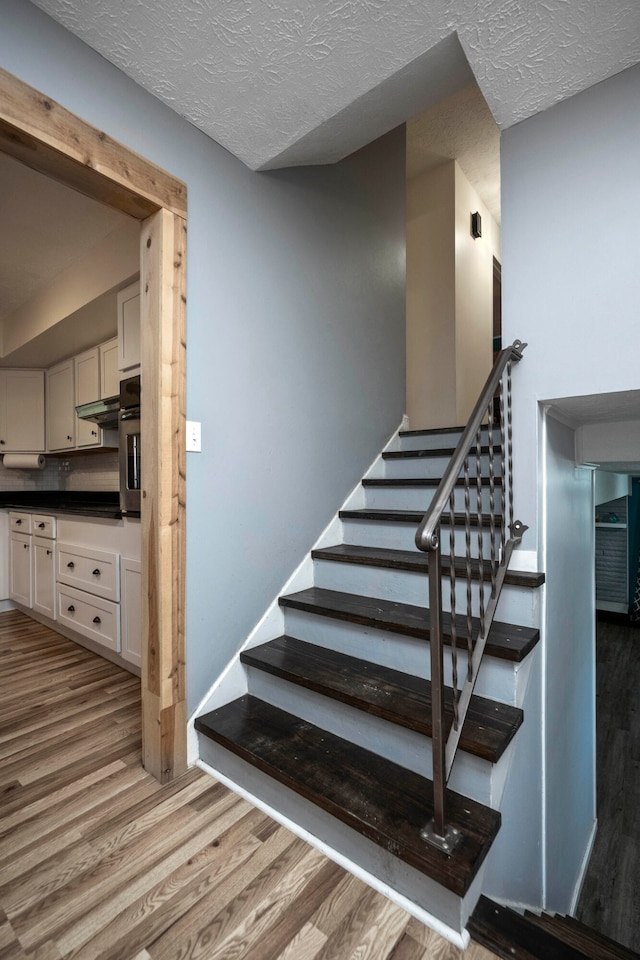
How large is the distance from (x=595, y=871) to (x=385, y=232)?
4.06m

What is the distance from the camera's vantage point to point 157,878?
1.25 metres

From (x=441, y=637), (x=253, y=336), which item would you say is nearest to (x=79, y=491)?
(x=253, y=336)

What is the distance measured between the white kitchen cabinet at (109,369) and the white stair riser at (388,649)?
2.34m

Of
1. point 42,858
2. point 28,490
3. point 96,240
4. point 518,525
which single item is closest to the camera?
point 42,858

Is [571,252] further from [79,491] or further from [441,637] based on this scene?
[79,491]

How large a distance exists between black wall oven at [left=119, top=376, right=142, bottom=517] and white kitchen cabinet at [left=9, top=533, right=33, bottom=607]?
5.85ft

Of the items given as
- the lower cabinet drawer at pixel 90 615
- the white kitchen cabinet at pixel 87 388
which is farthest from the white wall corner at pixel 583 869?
the white kitchen cabinet at pixel 87 388

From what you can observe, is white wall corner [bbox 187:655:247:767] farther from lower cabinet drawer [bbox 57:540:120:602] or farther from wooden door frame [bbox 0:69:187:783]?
lower cabinet drawer [bbox 57:540:120:602]

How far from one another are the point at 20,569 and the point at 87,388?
1.65 meters

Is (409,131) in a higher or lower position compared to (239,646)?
higher

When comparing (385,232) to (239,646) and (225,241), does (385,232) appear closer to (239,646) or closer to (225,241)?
(225,241)

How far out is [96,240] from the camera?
112 inches

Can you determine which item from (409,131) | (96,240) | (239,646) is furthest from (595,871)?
(409,131)

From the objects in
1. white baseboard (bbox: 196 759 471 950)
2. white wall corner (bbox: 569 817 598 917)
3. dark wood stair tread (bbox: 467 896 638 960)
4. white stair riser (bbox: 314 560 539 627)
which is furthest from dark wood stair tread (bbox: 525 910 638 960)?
white wall corner (bbox: 569 817 598 917)
